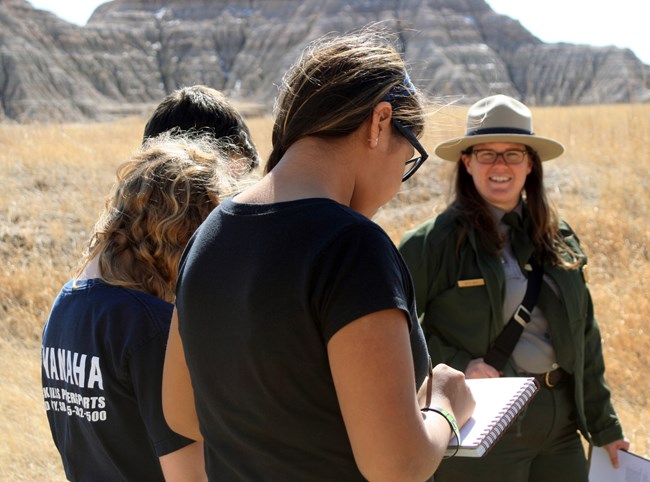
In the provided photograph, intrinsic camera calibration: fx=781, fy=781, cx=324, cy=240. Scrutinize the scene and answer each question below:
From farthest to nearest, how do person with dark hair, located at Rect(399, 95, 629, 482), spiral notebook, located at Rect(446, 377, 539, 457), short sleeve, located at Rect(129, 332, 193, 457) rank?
person with dark hair, located at Rect(399, 95, 629, 482) < short sleeve, located at Rect(129, 332, 193, 457) < spiral notebook, located at Rect(446, 377, 539, 457)

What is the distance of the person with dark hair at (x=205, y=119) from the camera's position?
107 inches

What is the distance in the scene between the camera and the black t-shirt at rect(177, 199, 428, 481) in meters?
1.26

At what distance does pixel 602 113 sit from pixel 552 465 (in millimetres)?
8874

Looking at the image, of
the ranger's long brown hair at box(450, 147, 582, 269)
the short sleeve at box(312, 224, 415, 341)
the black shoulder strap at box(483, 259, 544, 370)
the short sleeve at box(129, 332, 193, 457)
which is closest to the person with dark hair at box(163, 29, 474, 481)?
the short sleeve at box(312, 224, 415, 341)

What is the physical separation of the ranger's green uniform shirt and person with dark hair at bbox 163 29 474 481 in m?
1.50

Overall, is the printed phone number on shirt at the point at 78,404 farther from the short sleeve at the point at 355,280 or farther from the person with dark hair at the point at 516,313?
the person with dark hair at the point at 516,313

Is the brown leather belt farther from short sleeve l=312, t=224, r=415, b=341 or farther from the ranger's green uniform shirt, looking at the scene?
short sleeve l=312, t=224, r=415, b=341

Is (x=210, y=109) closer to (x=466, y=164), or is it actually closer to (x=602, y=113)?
(x=466, y=164)

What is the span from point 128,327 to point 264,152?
796cm

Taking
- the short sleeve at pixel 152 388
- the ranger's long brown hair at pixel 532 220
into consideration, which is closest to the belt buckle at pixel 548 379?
the ranger's long brown hair at pixel 532 220

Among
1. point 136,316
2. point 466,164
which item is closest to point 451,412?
point 136,316

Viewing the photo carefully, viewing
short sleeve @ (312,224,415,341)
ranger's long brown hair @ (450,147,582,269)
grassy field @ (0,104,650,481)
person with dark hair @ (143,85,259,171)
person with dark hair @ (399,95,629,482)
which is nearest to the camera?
short sleeve @ (312,224,415,341)

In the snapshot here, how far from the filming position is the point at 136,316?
1.88m

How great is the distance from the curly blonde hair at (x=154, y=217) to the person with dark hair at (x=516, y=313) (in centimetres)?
126
